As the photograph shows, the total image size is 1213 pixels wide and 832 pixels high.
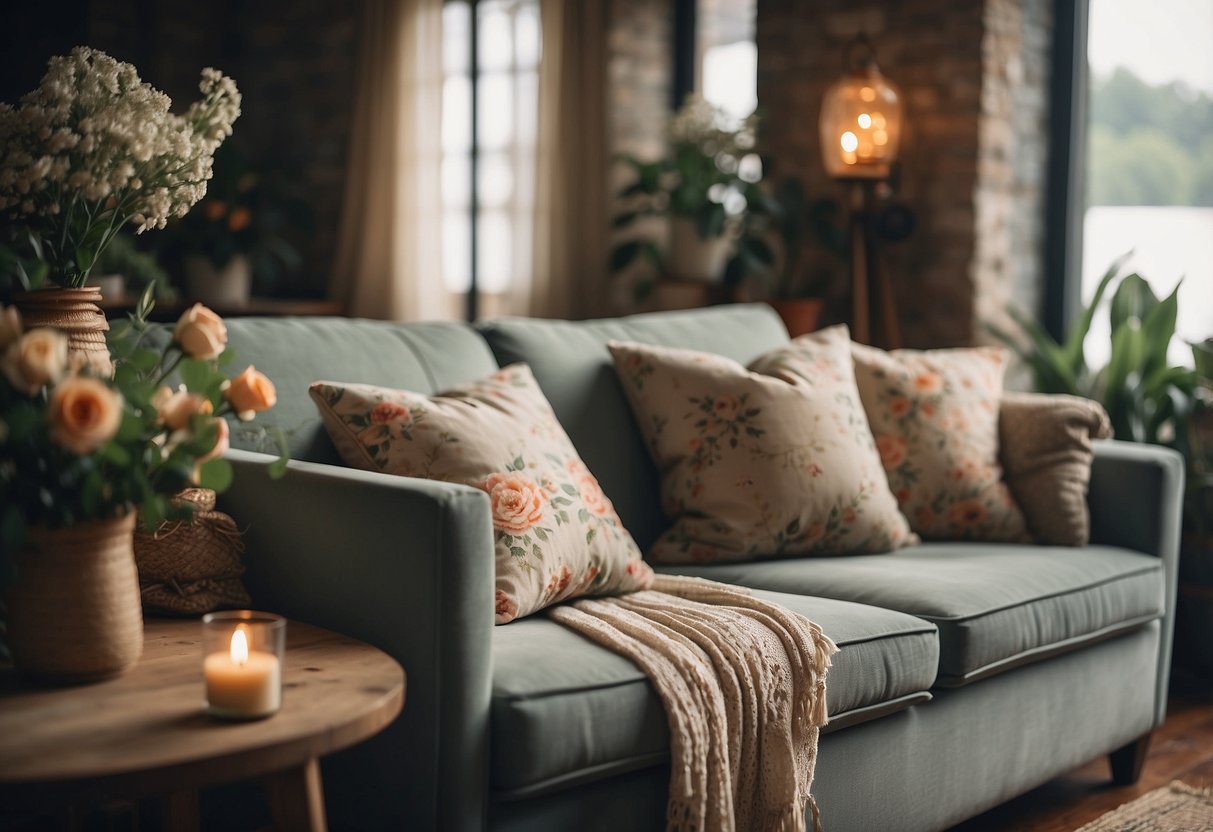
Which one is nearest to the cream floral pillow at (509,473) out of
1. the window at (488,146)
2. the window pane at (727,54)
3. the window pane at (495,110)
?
the window pane at (727,54)

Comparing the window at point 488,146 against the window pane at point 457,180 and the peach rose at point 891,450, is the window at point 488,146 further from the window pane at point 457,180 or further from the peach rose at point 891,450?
the peach rose at point 891,450

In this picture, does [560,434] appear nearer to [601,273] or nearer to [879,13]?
[879,13]

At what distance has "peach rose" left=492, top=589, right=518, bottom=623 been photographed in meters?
1.79

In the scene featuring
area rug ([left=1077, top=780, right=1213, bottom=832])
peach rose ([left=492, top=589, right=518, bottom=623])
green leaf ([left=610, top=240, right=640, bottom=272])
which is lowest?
area rug ([left=1077, top=780, right=1213, bottom=832])

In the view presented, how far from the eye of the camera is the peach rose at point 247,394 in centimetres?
137

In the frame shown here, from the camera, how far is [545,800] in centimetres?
159

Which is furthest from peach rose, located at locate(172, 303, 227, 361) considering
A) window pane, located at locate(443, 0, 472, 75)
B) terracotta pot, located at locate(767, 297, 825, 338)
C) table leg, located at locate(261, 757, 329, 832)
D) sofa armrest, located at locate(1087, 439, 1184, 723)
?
window pane, located at locate(443, 0, 472, 75)

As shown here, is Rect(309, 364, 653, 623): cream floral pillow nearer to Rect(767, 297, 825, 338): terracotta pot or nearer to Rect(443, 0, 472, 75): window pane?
Rect(767, 297, 825, 338): terracotta pot

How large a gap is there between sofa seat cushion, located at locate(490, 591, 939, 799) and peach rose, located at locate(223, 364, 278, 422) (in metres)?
0.45

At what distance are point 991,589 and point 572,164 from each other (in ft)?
10.4

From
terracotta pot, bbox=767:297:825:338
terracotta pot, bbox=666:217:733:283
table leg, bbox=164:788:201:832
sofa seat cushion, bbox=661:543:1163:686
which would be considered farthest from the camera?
terracotta pot, bbox=666:217:733:283

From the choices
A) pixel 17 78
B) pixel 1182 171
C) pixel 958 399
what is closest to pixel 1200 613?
pixel 958 399

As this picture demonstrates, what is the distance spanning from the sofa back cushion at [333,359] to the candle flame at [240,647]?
62cm

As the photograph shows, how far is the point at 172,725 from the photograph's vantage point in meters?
1.22
